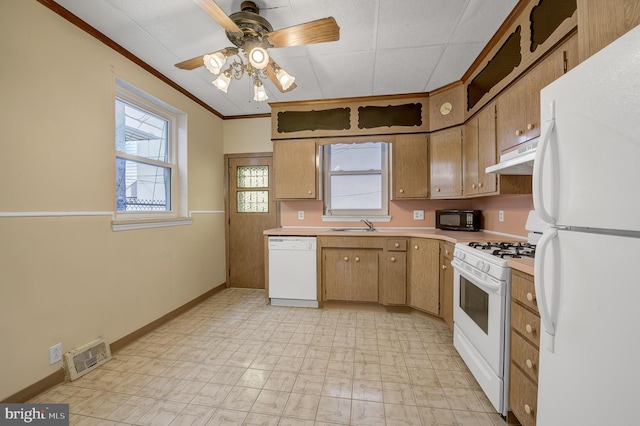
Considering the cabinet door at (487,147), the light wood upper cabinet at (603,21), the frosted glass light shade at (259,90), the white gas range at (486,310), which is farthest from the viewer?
the cabinet door at (487,147)

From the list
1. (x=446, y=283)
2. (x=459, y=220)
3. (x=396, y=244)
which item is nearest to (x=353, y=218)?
(x=396, y=244)

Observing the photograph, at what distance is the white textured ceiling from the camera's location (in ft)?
5.77

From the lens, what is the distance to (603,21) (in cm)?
86

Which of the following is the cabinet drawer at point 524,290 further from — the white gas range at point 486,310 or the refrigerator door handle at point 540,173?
the refrigerator door handle at point 540,173

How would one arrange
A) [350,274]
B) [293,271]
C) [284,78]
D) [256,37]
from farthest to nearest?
[293,271] < [350,274] < [284,78] < [256,37]

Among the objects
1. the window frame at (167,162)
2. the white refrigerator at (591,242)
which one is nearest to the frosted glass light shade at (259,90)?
the window frame at (167,162)

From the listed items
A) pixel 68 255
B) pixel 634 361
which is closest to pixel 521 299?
pixel 634 361

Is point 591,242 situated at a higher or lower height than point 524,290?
higher

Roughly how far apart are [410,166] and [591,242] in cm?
251

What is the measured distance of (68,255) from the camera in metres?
1.81

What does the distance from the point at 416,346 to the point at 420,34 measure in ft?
8.55

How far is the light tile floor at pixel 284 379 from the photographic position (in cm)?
150

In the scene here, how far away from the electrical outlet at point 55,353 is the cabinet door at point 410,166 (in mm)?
3296

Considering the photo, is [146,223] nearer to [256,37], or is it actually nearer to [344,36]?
[256,37]
